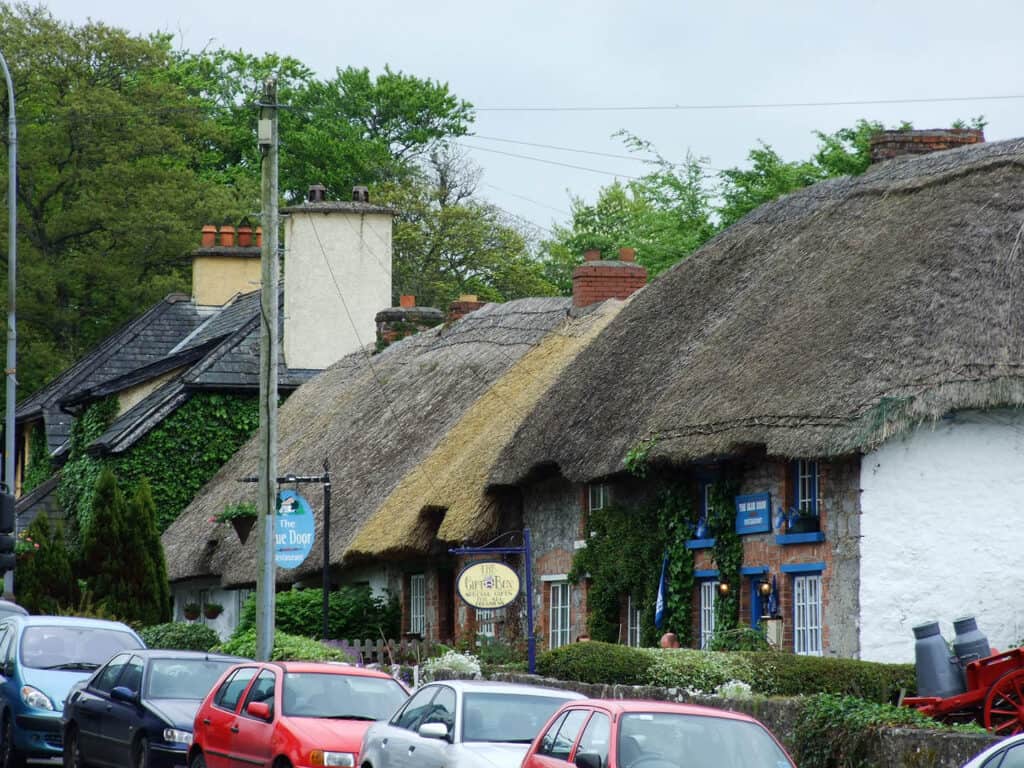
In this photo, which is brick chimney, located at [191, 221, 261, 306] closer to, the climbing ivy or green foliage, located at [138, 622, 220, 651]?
the climbing ivy

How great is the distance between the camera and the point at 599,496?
28.7 metres

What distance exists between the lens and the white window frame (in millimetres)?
29562

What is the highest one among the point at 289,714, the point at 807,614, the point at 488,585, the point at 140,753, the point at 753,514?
the point at 753,514

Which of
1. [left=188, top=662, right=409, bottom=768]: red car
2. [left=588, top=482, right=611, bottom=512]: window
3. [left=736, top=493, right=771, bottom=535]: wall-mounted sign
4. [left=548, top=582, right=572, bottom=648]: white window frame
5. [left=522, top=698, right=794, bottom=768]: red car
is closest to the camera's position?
[left=522, top=698, right=794, bottom=768]: red car

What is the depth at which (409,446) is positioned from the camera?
35656 mm

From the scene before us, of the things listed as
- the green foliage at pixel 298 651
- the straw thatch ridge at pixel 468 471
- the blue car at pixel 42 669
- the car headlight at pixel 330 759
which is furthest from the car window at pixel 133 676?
the straw thatch ridge at pixel 468 471

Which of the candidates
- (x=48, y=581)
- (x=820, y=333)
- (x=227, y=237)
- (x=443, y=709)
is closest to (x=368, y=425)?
(x=48, y=581)

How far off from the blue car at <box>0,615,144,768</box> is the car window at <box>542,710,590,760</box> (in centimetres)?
947

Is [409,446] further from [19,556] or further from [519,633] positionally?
[19,556]

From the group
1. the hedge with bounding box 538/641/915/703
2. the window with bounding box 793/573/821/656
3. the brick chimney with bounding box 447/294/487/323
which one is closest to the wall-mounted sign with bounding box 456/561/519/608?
the hedge with bounding box 538/641/915/703

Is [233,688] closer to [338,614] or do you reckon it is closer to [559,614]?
[559,614]

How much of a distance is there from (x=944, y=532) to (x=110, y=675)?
401 inches

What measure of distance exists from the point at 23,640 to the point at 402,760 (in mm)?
8411

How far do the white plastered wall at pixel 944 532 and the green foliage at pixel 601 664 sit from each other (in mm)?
2963
